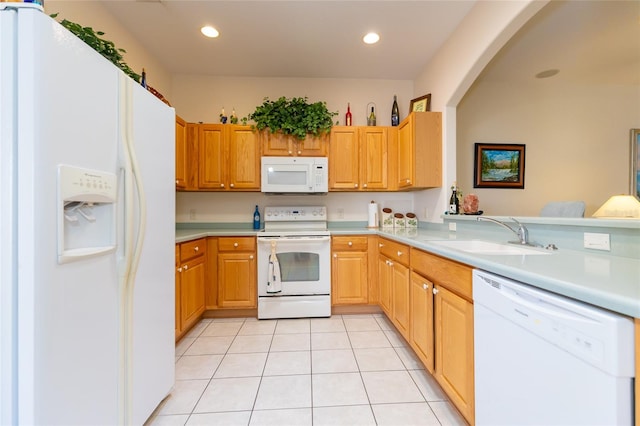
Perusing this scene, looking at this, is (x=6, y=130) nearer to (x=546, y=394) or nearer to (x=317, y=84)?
(x=546, y=394)

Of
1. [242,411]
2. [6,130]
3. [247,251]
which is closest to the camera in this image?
[6,130]

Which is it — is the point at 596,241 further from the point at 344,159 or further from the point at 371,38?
the point at 371,38

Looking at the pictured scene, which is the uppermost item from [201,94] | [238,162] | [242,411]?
[201,94]

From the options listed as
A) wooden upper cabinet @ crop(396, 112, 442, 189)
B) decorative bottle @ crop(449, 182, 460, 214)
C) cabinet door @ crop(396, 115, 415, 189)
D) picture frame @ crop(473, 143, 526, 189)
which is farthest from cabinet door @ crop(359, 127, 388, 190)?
picture frame @ crop(473, 143, 526, 189)

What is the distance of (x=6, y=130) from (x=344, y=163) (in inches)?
101

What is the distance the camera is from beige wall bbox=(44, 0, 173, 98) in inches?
68.5

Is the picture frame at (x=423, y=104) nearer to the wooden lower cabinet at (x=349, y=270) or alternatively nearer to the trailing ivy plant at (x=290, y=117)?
the trailing ivy plant at (x=290, y=117)

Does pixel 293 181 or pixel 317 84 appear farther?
pixel 317 84

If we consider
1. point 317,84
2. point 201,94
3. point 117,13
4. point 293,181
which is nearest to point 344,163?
point 293,181

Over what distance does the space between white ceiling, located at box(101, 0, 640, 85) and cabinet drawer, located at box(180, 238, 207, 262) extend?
6.23ft

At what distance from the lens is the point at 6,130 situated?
739mm

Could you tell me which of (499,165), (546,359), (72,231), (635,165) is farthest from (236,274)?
(635,165)

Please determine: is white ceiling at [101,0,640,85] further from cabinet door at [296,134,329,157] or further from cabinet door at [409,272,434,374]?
cabinet door at [409,272,434,374]

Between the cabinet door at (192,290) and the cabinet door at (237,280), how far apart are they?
0.61 feet
